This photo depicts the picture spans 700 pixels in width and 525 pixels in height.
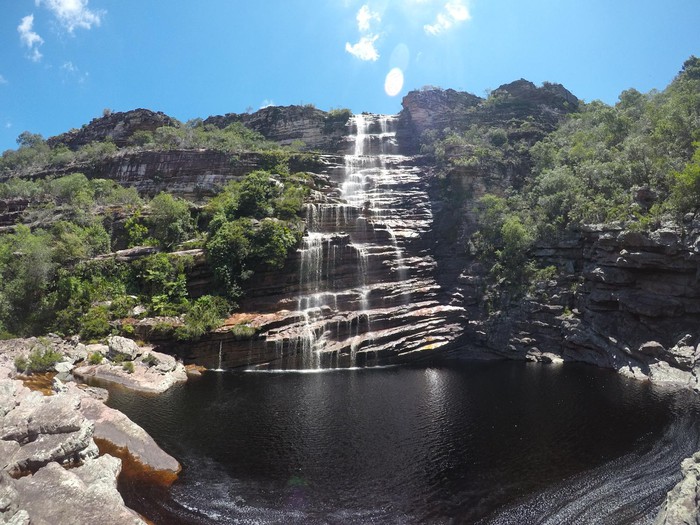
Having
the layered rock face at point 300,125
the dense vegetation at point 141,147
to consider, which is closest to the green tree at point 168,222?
the dense vegetation at point 141,147

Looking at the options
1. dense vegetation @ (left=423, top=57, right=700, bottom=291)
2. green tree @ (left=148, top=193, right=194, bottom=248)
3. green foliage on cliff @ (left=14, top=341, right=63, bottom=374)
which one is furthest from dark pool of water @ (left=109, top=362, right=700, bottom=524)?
green tree @ (left=148, top=193, right=194, bottom=248)

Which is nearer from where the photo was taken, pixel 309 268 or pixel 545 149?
pixel 309 268

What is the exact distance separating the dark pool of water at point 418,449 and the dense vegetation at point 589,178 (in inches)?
568

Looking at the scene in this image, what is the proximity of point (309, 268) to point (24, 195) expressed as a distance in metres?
39.9

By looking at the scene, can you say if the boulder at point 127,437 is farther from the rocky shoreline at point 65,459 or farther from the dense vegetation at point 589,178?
the dense vegetation at point 589,178

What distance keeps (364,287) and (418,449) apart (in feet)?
77.1

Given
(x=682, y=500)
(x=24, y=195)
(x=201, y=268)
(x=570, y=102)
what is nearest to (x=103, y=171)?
(x=24, y=195)

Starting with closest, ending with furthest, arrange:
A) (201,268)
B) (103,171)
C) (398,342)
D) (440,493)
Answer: (440,493), (398,342), (201,268), (103,171)

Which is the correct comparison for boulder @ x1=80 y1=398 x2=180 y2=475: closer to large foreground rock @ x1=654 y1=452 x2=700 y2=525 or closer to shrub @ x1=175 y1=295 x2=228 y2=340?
shrub @ x1=175 y1=295 x2=228 y2=340

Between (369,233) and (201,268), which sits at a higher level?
(369,233)

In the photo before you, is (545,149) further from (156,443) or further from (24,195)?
(24,195)

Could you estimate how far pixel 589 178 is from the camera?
1577 inches

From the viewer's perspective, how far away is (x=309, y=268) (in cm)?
3978

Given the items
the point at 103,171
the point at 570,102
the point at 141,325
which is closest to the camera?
the point at 141,325
